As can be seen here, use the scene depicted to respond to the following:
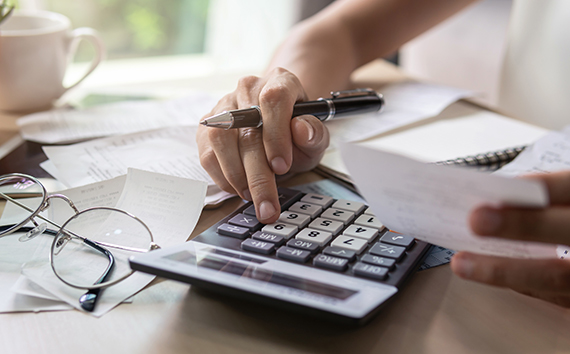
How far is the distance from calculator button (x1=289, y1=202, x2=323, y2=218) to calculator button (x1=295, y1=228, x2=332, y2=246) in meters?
0.03

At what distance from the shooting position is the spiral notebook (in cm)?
58

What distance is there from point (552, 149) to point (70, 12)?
2.34 meters

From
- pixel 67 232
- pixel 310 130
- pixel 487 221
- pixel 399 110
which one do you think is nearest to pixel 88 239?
pixel 67 232

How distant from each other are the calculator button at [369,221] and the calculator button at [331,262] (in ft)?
0.22

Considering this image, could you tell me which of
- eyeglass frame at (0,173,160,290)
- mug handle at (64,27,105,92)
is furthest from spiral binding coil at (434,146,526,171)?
mug handle at (64,27,105,92)

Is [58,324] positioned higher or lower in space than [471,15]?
lower

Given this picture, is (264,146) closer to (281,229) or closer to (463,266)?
(281,229)

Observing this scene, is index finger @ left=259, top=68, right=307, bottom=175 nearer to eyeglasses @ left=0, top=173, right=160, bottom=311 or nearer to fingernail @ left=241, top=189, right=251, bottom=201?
fingernail @ left=241, top=189, right=251, bottom=201

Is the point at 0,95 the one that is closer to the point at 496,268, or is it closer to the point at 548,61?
the point at 496,268

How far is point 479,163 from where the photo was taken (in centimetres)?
59

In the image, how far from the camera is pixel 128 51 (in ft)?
8.30

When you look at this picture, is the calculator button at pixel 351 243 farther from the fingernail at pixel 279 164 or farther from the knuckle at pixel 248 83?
the knuckle at pixel 248 83

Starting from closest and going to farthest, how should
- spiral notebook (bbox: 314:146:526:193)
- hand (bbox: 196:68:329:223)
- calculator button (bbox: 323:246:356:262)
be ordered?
calculator button (bbox: 323:246:356:262) → hand (bbox: 196:68:329:223) → spiral notebook (bbox: 314:146:526:193)

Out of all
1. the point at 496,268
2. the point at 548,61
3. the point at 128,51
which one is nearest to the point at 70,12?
the point at 128,51
